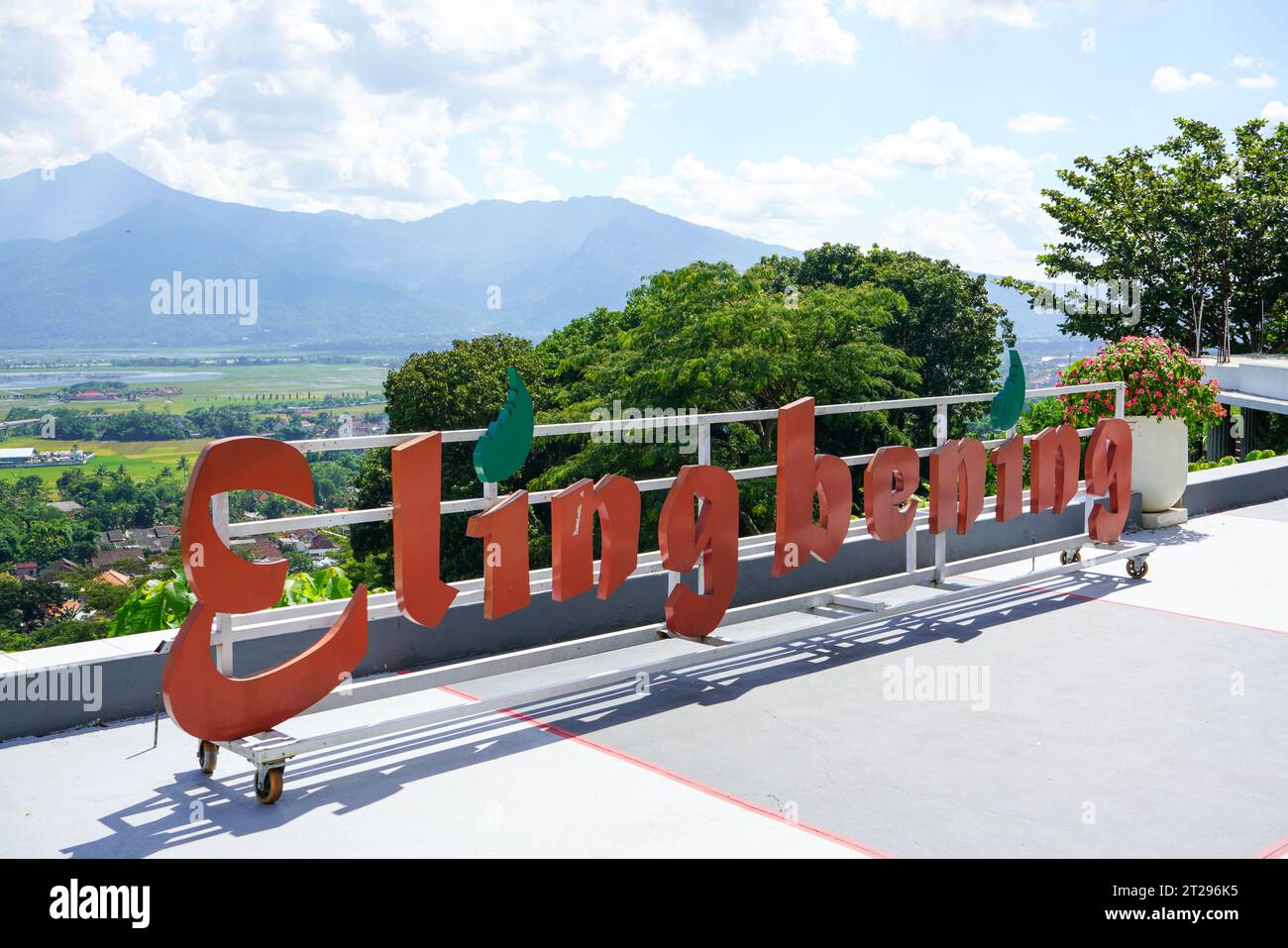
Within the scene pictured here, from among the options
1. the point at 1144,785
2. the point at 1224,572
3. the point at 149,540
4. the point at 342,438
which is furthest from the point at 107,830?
the point at 149,540

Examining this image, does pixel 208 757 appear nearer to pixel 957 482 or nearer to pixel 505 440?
pixel 505 440

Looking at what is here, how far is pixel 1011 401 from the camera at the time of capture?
8.45 metres

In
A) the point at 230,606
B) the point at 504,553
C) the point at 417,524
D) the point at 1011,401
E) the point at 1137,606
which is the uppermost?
the point at 1011,401

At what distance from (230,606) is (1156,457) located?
8.53 metres

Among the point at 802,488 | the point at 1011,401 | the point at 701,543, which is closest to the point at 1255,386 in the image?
the point at 1011,401

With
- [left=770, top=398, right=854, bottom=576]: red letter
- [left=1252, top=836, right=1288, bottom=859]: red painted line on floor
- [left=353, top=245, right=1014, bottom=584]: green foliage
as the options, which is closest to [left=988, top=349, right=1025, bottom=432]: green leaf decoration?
[left=770, top=398, right=854, bottom=576]: red letter

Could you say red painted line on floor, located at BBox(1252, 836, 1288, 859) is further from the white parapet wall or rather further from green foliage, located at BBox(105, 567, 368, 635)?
the white parapet wall

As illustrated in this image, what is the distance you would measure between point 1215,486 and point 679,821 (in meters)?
9.19

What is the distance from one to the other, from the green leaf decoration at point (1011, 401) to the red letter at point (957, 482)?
0.47m

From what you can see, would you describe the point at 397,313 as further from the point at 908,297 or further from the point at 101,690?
the point at 101,690

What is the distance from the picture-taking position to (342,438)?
16.5ft

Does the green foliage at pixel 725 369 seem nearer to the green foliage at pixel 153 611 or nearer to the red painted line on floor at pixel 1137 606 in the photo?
the red painted line on floor at pixel 1137 606

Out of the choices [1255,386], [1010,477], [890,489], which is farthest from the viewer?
[1255,386]

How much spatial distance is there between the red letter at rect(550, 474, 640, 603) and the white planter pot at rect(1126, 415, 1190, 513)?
6.19m
